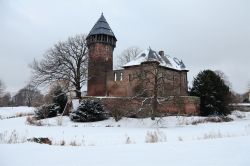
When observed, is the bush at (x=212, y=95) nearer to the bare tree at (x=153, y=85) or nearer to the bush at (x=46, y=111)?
the bare tree at (x=153, y=85)

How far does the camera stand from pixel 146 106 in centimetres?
2927

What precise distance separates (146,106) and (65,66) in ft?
41.2

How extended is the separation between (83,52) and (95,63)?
333cm

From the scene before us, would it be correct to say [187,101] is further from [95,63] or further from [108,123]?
[95,63]

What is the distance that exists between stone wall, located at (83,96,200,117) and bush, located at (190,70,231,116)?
4.94 feet

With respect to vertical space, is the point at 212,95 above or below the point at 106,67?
below

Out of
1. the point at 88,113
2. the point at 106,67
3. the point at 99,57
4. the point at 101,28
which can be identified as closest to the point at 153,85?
the point at 88,113

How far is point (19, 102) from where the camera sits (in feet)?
338

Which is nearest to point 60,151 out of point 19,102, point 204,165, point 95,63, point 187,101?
point 204,165

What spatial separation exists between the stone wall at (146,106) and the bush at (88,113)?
1.44 meters

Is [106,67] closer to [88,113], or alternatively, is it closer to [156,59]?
[156,59]

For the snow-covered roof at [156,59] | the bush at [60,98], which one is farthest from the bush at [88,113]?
the snow-covered roof at [156,59]

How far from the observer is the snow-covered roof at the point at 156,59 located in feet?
123

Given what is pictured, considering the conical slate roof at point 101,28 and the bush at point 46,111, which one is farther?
the conical slate roof at point 101,28
